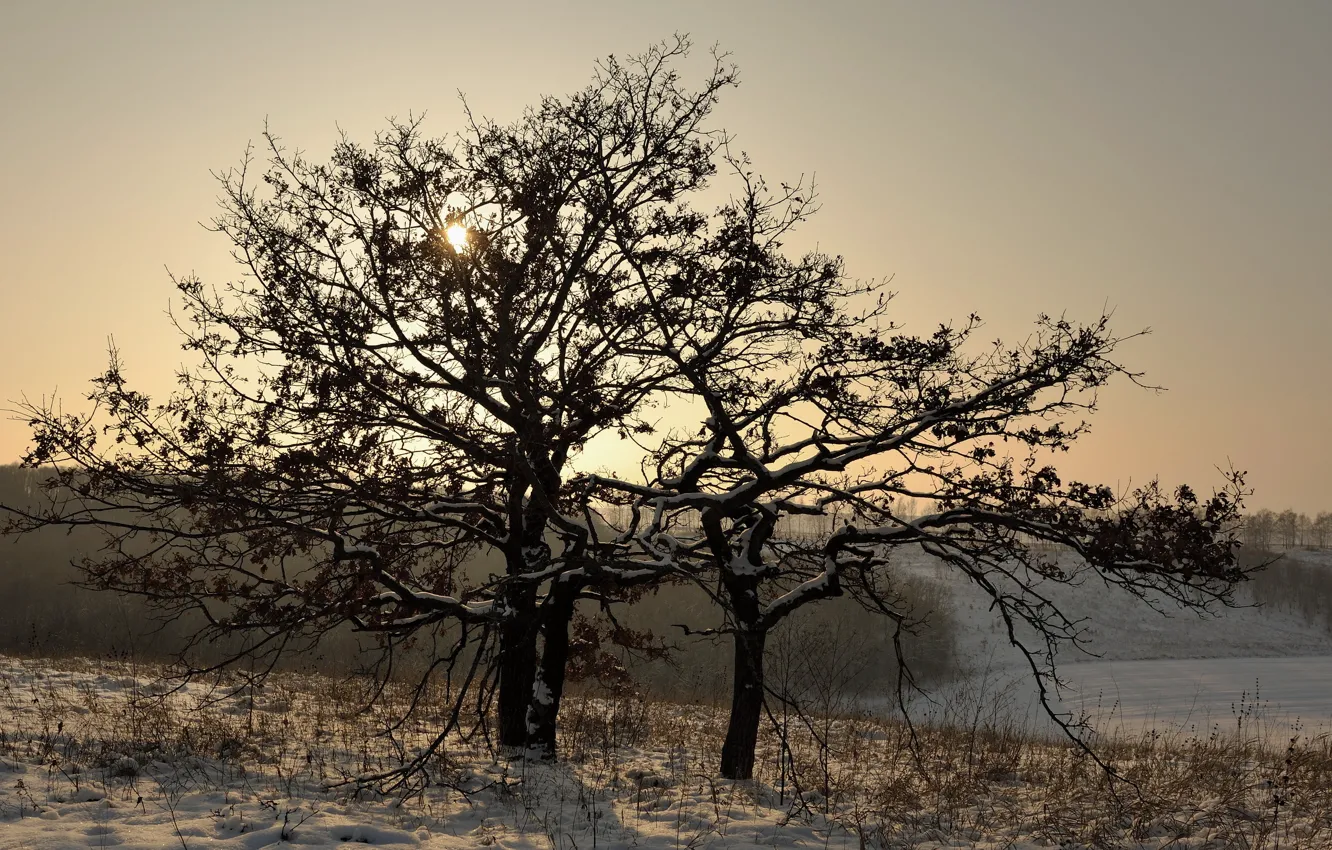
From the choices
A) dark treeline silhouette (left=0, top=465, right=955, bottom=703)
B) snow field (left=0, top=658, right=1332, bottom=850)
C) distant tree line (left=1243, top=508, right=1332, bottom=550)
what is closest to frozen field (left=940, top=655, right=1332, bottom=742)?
dark treeline silhouette (left=0, top=465, right=955, bottom=703)

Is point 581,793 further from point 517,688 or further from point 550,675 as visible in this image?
point 517,688

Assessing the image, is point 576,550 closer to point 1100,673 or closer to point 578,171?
point 578,171

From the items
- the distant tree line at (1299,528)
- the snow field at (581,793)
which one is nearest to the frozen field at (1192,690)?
the snow field at (581,793)

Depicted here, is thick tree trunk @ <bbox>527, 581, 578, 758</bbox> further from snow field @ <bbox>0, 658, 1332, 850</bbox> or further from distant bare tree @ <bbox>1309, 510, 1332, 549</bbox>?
distant bare tree @ <bbox>1309, 510, 1332, 549</bbox>

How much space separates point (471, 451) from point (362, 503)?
4.49 feet

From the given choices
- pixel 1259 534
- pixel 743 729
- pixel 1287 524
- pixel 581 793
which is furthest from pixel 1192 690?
pixel 1287 524

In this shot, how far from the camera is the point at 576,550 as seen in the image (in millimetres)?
8250

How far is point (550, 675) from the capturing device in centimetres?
1063

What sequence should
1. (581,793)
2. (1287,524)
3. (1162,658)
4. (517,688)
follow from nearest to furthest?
1. (581,793)
2. (517,688)
3. (1162,658)
4. (1287,524)

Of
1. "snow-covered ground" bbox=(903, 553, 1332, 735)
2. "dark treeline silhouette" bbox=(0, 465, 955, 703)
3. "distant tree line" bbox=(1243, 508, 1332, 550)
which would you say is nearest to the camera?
"snow-covered ground" bbox=(903, 553, 1332, 735)

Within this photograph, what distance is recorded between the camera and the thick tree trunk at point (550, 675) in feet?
33.9

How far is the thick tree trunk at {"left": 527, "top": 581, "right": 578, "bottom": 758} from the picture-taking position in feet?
33.9

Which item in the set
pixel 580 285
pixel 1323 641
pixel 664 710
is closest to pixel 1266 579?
pixel 1323 641

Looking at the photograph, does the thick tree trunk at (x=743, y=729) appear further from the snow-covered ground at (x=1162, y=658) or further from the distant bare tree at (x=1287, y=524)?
the distant bare tree at (x=1287, y=524)
